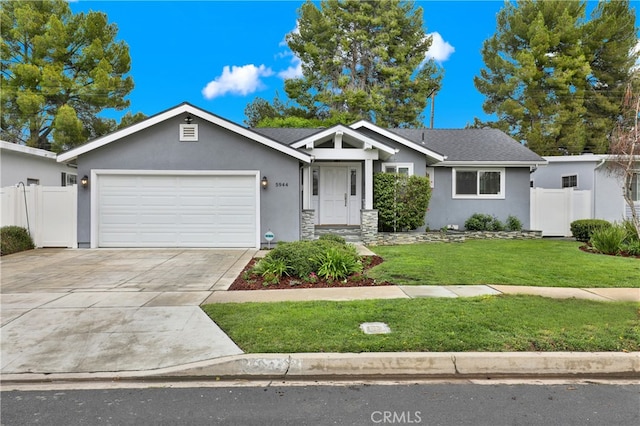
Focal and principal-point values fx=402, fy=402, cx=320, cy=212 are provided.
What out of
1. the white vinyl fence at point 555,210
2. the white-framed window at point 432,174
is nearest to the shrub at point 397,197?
the white-framed window at point 432,174

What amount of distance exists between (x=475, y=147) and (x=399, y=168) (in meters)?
4.19

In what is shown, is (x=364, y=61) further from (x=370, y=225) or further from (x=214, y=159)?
(x=214, y=159)

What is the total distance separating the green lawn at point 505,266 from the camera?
25.6 feet

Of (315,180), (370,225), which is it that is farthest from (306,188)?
(370,225)

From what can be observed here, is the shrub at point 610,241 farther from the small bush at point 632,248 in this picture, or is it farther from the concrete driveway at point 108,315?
the concrete driveway at point 108,315

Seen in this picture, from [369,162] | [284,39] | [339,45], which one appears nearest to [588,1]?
[339,45]

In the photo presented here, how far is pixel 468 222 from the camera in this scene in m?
15.9

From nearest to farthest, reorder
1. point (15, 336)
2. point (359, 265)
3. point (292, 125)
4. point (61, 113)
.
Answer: point (15, 336), point (359, 265), point (61, 113), point (292, 125)

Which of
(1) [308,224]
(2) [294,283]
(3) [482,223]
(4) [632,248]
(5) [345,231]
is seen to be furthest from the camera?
(3) [482,223]

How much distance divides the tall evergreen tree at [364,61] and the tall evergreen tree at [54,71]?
12306mm

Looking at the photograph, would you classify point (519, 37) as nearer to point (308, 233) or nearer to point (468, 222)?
point (468, 222)

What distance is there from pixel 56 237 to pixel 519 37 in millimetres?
30533

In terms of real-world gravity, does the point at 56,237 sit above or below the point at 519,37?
below

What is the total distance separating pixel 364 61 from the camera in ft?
102
